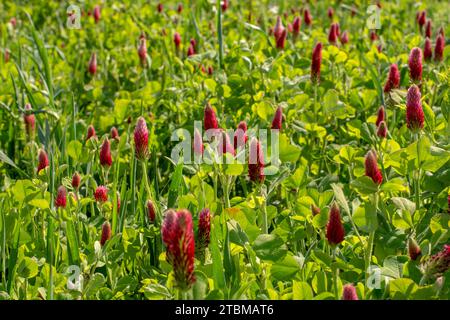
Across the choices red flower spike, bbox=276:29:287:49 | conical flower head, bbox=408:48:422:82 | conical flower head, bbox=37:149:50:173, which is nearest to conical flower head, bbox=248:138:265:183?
conical flower head, bbox=37:149:50:173

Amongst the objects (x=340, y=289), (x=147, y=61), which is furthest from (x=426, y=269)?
(x=147, y=61)

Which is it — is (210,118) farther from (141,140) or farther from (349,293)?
(349,293)

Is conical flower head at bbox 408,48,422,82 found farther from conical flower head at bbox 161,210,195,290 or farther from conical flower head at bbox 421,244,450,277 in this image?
conical flower head at bbox 161,210,195,290

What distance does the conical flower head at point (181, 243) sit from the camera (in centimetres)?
133

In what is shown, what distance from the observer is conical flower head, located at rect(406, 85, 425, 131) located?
6.50 feet

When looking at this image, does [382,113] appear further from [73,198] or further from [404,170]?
[73,198]

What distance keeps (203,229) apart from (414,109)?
646mm

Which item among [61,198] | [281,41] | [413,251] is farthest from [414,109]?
[281,41]

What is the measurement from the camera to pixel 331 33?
3785mm

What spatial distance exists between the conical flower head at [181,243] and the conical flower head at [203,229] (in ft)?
1.22

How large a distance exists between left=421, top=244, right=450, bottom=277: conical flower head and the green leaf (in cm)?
36
